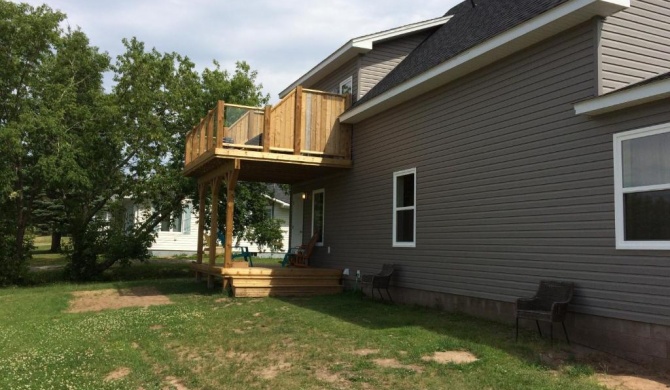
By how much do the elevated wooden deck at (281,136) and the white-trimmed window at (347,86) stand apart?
1.83 feet

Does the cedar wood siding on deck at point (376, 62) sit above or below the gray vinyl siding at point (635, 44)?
above

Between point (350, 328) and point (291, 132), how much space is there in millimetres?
5713

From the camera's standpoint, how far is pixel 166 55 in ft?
67.0

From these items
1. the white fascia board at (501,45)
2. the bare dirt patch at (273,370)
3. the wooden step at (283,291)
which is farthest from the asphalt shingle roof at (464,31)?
the bare dirt patch at (273,370)

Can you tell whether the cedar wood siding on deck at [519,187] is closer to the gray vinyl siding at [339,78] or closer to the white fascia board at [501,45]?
the white fascia board at [501,45]

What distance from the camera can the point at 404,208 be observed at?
1100 centimetres

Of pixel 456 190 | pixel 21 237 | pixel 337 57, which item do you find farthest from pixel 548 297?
pixel 21 237

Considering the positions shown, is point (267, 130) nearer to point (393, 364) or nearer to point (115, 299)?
point (115, 299)

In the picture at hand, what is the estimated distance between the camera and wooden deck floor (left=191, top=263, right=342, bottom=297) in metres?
12.1

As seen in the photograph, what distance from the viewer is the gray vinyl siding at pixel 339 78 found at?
1366 cm

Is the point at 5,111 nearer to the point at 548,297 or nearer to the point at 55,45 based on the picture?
the point at 55,45

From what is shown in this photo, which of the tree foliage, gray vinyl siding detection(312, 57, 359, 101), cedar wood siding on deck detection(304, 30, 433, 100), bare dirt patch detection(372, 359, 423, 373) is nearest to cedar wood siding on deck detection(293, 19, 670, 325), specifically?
cedar wood siding on deck detection(304, 30, 433, 100)

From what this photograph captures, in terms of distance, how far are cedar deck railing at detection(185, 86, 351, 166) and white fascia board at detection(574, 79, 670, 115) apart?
6944mm

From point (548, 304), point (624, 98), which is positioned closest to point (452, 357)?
point (548, 304)
